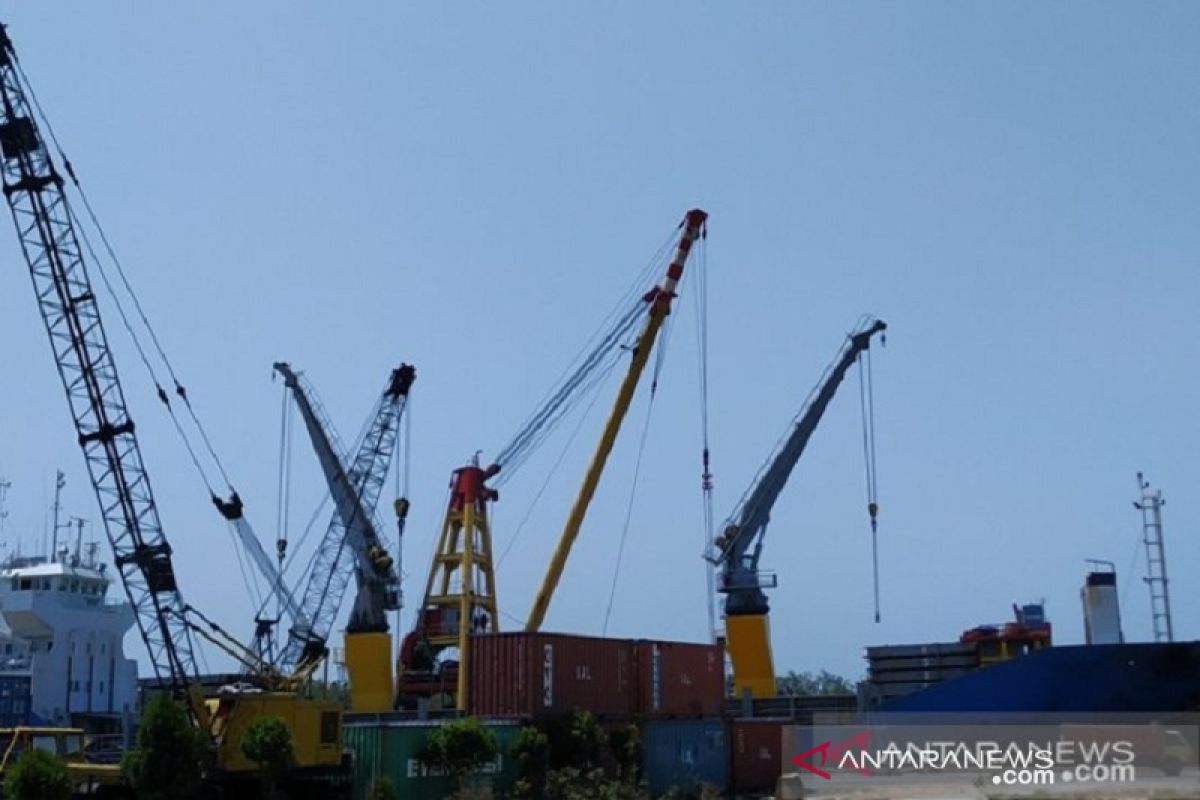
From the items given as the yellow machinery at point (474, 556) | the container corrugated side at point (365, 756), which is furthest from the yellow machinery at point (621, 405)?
the container corrugated side at point (365, 756)

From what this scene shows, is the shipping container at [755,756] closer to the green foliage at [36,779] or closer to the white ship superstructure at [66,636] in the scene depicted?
the green foliage at [36,779]

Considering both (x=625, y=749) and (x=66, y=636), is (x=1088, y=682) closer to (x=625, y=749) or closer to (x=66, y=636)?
(x=625, y=749)

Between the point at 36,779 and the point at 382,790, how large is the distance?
8.06 metres

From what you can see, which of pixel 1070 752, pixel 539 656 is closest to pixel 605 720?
pixel 539 656

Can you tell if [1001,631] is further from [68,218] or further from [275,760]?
[68,218]

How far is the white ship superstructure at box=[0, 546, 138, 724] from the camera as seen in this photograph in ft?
209

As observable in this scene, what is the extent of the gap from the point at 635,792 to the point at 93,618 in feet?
130

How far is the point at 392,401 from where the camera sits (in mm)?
79250

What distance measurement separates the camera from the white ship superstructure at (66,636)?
6381 centimetres

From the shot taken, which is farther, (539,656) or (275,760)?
(539,656)

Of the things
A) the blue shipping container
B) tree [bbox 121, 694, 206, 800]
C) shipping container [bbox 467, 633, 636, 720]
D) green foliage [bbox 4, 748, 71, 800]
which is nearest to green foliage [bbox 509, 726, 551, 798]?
shipping container [bbox 467, 633, 636, 720]

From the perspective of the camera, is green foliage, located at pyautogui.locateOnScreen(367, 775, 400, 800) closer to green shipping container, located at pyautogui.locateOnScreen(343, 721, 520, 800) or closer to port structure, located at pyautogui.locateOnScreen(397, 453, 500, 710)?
green shipping container, located at pyautogui.locateOnScreen(343, 721, 520, 800)

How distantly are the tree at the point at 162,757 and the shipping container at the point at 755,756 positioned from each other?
17915 mm

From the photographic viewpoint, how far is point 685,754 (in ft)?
140
